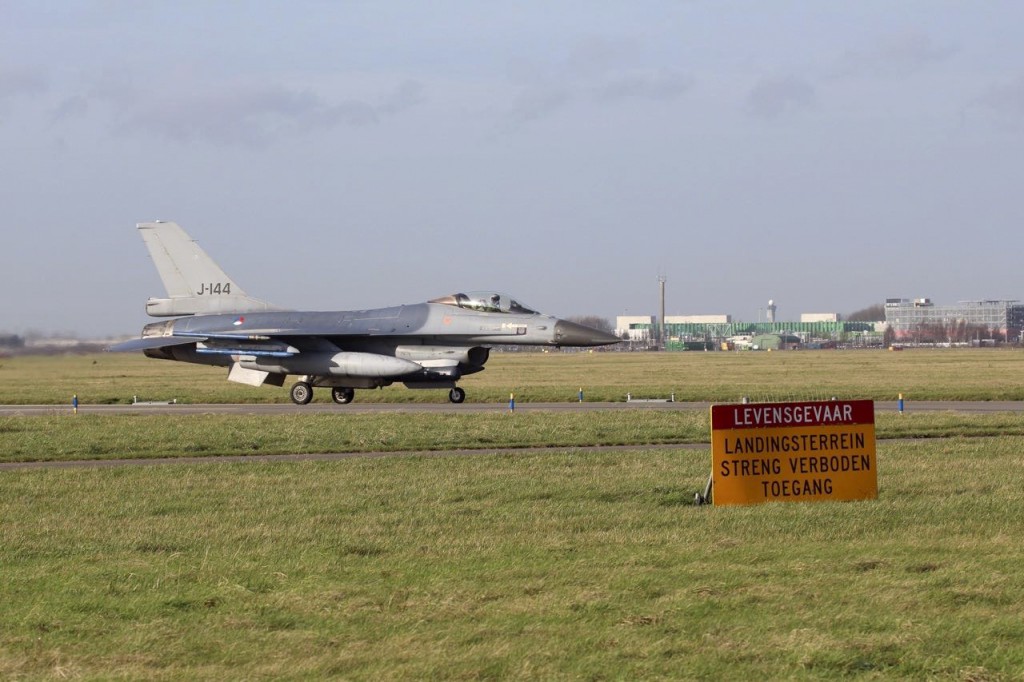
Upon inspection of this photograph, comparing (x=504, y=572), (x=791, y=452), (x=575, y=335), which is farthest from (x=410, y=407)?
(x=504, y=572)

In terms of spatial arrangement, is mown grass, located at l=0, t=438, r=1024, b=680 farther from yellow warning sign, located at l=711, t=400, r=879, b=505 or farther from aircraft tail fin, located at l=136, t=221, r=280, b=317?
aircraft tail fin, located at l=136, t=221, r=280, b=317

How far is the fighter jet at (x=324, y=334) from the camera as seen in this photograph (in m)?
31.0

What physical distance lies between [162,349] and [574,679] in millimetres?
28712

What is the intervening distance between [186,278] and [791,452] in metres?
25.5

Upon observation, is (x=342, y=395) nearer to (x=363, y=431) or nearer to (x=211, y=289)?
(x=211, y=289)

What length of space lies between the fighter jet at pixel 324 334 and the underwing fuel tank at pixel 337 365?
3 centimetres

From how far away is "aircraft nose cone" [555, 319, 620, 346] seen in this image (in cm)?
3064

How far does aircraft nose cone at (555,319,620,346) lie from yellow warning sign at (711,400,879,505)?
1852 cm

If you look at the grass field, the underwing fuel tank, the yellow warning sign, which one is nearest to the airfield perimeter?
the underwing fuel tank

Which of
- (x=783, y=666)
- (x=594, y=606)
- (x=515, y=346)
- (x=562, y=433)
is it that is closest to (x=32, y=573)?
(x=594, y=606)

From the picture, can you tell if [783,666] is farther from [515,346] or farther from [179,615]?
[515,346]


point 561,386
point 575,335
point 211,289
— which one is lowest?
point 561,386

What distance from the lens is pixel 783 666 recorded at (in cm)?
607

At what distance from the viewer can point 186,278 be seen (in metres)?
34.2
